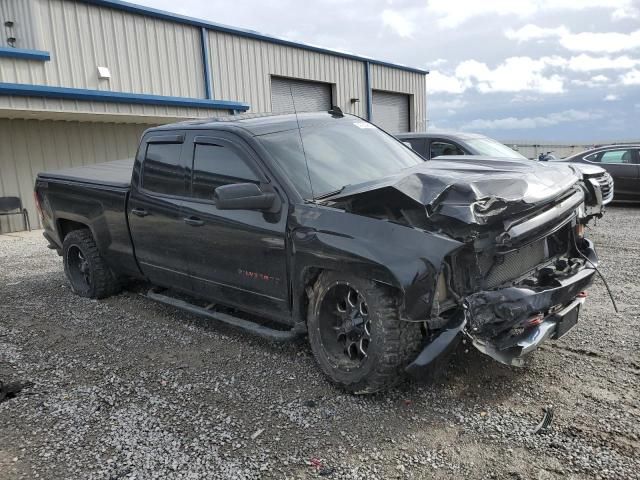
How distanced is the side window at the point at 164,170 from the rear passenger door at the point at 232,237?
0.62 ft

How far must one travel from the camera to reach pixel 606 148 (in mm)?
11867

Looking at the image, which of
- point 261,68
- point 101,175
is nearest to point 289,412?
point 101,175

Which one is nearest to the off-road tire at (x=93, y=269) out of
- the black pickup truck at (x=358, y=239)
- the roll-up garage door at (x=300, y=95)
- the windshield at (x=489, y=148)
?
the black pickup truck at (x=358, y=239)

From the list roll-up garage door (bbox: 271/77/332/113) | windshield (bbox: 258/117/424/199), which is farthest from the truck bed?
roll-up garage door (bbox: 271/77/332/113)

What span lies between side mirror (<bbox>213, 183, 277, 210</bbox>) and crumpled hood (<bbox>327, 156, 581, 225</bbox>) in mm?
492

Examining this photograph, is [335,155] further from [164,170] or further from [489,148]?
[489,148]

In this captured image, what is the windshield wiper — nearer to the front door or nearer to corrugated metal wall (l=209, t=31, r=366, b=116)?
the front door

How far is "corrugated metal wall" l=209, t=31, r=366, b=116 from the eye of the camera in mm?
15938

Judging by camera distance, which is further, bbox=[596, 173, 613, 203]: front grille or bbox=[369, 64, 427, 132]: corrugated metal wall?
bbox=[369, 64, 427, 132]: corrugated metal wall

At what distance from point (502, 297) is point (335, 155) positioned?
1.74 m

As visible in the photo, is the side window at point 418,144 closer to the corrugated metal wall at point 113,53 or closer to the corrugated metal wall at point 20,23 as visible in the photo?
the corrugated metal wall at point 113,53

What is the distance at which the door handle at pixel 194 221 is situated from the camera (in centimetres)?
415

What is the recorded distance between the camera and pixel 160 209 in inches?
180

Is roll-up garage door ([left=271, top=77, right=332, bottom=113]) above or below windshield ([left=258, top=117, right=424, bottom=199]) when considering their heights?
above
